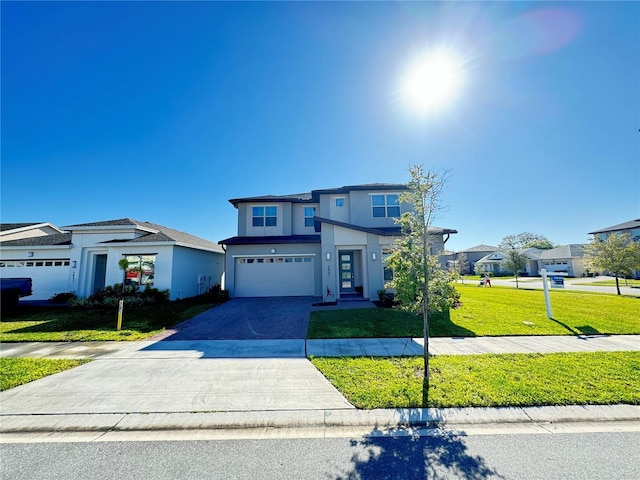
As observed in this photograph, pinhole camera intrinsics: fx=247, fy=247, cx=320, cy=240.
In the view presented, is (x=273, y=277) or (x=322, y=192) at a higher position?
(x=322, y=192)

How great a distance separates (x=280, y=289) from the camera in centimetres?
1523

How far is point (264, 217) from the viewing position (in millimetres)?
16781

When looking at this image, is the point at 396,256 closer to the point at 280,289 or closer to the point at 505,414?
the point at 505,414

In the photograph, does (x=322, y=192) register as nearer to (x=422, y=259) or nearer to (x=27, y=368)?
(x=422, y=259)

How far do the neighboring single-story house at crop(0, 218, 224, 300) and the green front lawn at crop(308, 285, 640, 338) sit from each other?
9137 millimetres

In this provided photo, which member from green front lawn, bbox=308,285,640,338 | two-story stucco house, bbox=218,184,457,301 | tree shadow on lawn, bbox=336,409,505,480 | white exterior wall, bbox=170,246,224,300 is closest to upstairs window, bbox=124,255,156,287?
white exterior wall, bbox=170,246,224,300

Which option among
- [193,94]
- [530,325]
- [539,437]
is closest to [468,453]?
[539,437]

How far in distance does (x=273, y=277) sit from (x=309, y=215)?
16.6 feet

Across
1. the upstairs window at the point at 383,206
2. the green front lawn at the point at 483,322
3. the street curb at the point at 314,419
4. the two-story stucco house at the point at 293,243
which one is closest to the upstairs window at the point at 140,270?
the two-story stucco house at the point at 293,243

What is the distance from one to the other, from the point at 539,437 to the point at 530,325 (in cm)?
657

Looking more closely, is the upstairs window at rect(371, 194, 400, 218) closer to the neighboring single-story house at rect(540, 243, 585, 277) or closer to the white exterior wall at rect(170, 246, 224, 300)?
the white exterior wall at rect(170, 246, 224, 300)

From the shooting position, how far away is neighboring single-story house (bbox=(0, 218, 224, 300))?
1353cm

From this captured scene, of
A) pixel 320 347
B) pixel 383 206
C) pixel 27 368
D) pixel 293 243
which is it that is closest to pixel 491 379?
pixel 320 347

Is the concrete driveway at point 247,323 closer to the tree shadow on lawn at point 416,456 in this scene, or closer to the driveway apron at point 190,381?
the driveway apron at point 190,381
